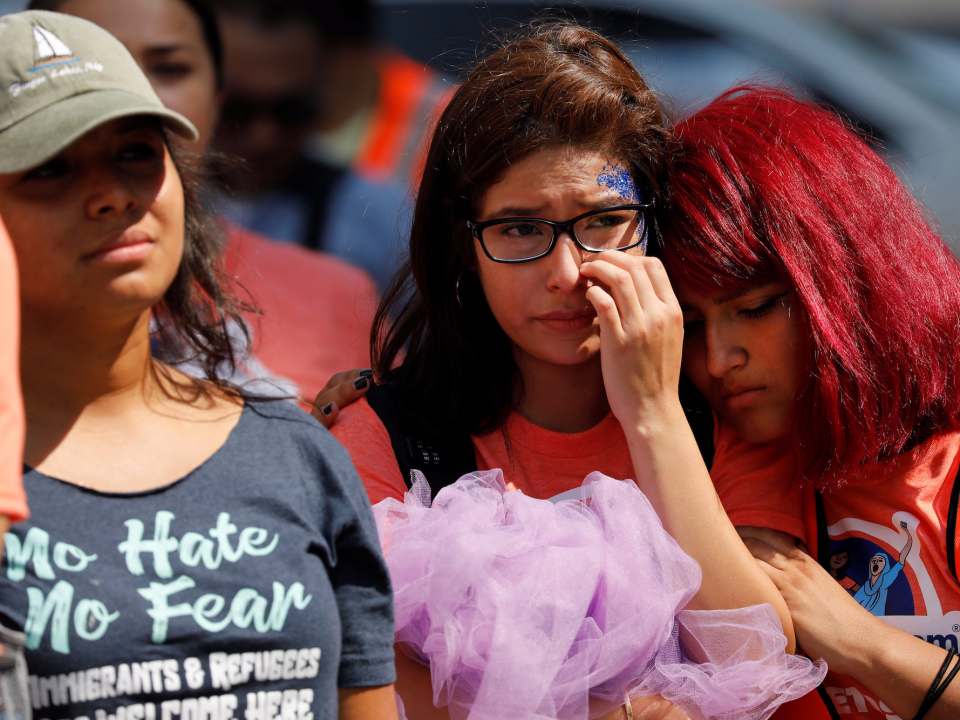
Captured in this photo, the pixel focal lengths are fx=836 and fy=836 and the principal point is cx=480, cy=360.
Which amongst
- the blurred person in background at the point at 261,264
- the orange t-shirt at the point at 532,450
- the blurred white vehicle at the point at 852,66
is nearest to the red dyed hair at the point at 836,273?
the orange t-shirt at the point at 532,450

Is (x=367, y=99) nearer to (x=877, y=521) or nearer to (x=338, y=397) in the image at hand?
(x=338, y=397)

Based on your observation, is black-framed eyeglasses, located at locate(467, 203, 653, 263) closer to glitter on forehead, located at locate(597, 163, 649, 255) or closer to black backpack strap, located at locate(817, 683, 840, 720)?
glitter on forehead, located at locate(597, 163, 649, 255)

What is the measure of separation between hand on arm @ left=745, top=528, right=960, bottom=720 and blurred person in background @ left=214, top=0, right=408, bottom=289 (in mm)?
2162

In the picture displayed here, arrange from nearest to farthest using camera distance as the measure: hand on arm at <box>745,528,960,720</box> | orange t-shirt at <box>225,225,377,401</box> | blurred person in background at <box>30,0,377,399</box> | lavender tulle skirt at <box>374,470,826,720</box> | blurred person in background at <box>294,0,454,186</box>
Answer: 1. lavender tulle skirt at <box>374,470,826,720</box>
2. hand on arm at <box>745,528,960,720</box>
3. blurred person in background at <box>30,0,377,399</box>
4. orange t-shirt at <box>225,225,377,401</box>
5. blurred person in background at <box>294,0,454,186</box>

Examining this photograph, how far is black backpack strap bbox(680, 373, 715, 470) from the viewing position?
1.93 meters

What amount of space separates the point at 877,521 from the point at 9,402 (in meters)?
1.65

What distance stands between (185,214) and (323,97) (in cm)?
230

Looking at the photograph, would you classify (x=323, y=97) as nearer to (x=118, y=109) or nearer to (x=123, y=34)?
(x=123, y=34)

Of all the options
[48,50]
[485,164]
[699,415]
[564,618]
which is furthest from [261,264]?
[564,618]

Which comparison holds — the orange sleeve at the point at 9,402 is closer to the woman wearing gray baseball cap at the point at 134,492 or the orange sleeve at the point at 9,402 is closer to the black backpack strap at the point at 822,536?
the woman wearing gray baseball cap at the point at 134,492

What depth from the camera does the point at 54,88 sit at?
1.19 m

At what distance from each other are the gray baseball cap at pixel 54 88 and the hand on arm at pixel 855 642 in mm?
1451

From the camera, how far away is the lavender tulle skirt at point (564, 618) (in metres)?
1.47

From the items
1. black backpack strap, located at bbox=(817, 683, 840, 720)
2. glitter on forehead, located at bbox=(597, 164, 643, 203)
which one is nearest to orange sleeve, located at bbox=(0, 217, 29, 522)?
glitter on forehead, located at bbox=(597, 164, 643, 203)
